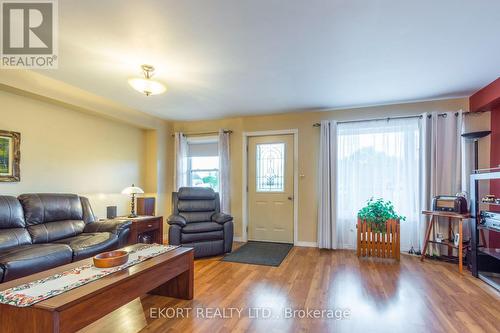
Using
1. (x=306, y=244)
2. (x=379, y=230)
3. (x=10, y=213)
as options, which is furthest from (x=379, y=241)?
(x=10, y=213)

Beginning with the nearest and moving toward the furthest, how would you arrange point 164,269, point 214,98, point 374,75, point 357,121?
1. point 164,269
2. point 374,75
3. point 214,98
4. point 357,121

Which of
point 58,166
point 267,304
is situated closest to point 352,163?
point 267,304

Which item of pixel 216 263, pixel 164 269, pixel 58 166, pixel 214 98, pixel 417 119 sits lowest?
pixel 216 263

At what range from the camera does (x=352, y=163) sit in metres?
4.27

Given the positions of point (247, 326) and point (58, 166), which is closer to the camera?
point (247, 326)

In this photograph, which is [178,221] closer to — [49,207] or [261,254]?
[261,254]

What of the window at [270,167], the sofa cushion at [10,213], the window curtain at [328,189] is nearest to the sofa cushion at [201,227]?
the window at [270,167]

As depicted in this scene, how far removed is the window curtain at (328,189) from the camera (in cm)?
428

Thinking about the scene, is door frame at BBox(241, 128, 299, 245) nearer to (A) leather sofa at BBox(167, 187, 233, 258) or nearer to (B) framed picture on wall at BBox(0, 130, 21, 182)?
(A) leather sofa at BBox(167, 187, 233, 258)

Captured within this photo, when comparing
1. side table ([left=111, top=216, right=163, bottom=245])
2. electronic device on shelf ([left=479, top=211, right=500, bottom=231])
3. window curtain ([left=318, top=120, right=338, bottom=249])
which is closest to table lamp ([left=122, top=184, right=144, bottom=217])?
side table ([left=111, top=216, right=163, bottom=245])

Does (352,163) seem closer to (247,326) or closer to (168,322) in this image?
(247,326)

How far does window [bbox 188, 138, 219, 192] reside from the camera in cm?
530

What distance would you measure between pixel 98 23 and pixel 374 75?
2899 millimetres

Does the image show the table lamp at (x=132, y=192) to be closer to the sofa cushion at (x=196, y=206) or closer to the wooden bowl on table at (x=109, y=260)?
the sofa cushion at (x=196, y=206)
